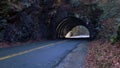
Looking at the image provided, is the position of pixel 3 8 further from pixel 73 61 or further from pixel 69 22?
pixel 69 22

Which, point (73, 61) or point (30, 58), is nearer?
point (73, 61)

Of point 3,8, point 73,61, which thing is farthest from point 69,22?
point 73,61

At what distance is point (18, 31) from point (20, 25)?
3.21 feet

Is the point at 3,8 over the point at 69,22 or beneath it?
over

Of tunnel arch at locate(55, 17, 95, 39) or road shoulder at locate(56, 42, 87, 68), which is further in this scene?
tunnel arch at locate(55, 17, 95, 39)

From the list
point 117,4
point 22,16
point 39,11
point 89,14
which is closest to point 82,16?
point 89,14

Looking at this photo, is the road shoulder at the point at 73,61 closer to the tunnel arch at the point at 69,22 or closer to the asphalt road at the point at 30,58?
the asphalt road at the point at 30,58

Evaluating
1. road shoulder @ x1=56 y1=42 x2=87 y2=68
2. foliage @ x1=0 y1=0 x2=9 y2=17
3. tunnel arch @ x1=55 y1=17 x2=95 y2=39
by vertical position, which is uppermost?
foliage @ x1=0 y1=0 x2=9 y2=17

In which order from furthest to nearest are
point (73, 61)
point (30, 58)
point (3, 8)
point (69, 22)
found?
point (69, 22), point (3, 8), point (30, 58), point (73, 61)

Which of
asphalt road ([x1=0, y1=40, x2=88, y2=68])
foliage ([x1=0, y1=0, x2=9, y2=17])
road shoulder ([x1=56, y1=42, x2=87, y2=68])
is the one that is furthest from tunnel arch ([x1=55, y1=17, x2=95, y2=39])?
Result: road shoulder ([x1=56, y1=42, x2=87, y2=68])

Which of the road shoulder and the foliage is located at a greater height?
the foliage

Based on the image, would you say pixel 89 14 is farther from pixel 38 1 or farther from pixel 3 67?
pixel 3 67

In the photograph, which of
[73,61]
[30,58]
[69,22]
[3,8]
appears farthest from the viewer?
[69,22]

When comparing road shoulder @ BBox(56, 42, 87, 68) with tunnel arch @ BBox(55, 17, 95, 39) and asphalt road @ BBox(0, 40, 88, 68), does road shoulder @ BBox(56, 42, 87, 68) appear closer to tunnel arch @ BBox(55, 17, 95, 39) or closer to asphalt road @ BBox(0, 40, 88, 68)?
asphalt road @ BBox(0, 40, 88, 68)
